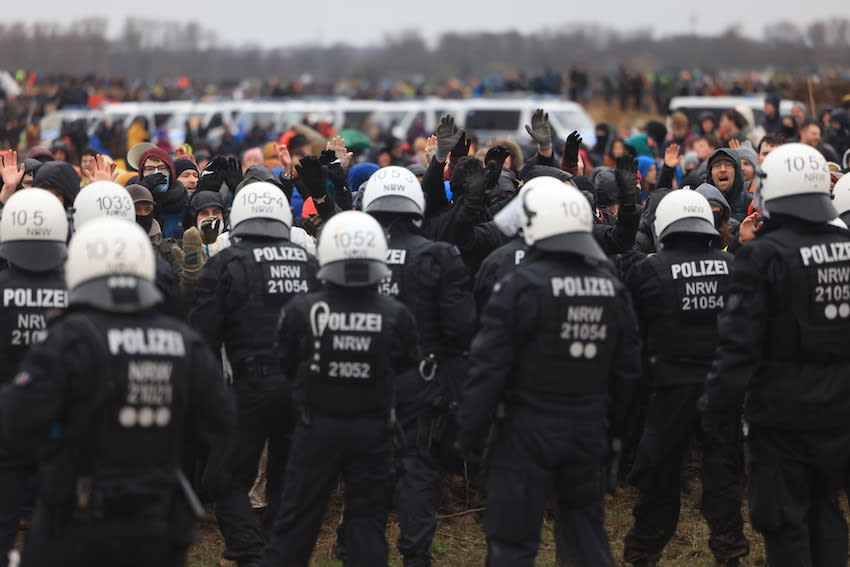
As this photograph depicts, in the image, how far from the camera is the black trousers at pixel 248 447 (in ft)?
21.6

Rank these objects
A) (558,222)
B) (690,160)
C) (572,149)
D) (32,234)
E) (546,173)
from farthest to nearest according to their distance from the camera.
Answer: (690,160), (572,149), (546,173), (32,234), (558,222)

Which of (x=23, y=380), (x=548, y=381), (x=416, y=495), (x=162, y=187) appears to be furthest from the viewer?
(x=162, y=187)

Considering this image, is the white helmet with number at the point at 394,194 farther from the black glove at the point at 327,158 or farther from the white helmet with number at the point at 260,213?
the black glove at the point at 327,158

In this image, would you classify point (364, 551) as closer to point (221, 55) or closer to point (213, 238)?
point (213, 238)

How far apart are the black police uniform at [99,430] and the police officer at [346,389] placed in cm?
119

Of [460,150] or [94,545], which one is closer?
[94,545]

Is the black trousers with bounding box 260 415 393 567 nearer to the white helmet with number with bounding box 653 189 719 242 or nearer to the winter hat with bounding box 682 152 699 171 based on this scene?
the white helmet with number with bounding box 653 189 719 242

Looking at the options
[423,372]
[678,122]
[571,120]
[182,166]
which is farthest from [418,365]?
[571,120]

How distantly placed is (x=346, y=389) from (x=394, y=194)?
143 centimetres

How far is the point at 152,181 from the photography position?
8.65 meters

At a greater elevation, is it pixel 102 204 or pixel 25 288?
pixel 102 204

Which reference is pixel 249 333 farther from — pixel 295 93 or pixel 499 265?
pixel 295 93

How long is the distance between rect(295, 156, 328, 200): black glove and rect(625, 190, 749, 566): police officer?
6.37ft

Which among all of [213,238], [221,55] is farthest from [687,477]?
[221,55]
